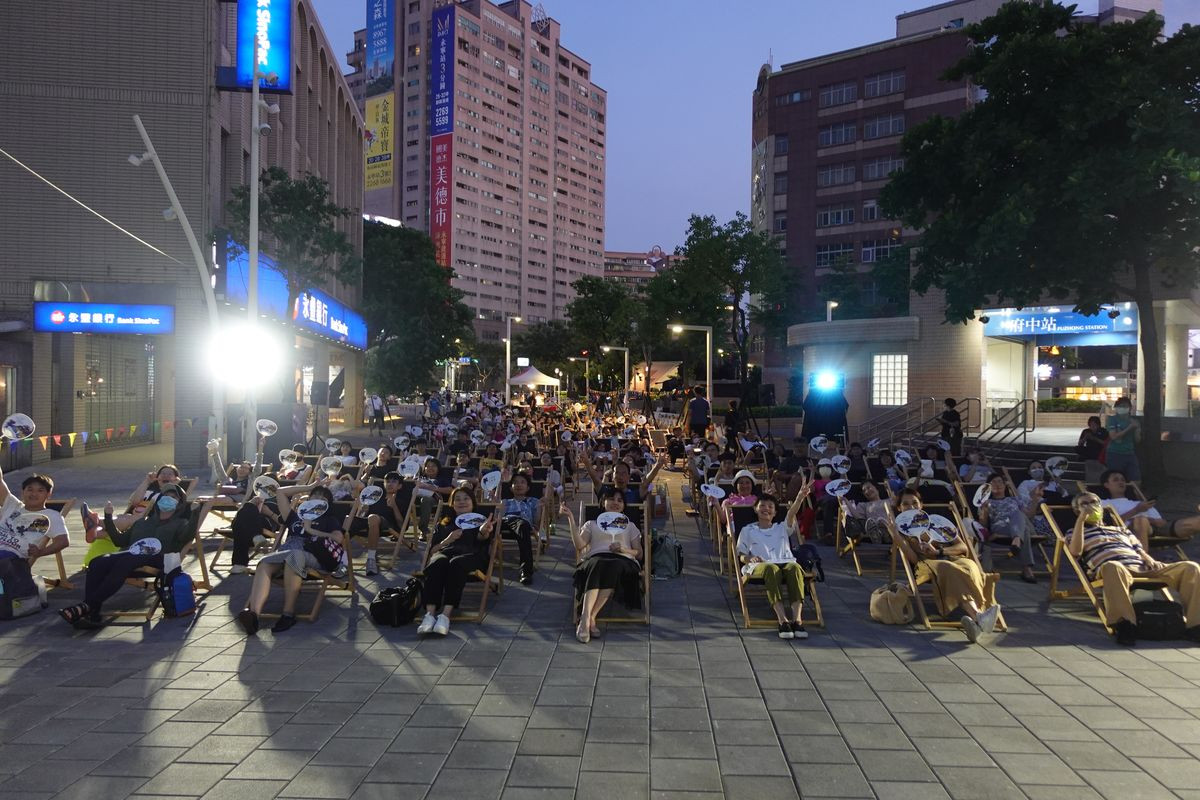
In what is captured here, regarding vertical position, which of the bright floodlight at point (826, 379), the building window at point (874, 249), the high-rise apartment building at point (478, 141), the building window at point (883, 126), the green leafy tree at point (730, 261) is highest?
the high-rise apartment building at point (478, 141)

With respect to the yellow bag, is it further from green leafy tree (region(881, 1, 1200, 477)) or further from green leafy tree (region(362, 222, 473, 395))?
green leafy tree (region(362, 222, 473, 395))

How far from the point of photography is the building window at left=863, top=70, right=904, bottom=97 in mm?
57688

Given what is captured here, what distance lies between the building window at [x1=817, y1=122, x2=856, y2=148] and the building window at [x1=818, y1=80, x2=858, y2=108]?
5.07 ft

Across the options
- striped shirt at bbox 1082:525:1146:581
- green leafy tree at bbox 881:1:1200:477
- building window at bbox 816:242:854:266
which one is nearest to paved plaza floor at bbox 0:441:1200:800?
striped shirt at bbox 1082:525:1146:581

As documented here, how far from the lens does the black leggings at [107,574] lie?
6625mm

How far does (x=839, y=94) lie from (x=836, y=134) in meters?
2.78

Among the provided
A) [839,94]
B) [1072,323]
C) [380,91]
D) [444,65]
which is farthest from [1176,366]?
[380,91]

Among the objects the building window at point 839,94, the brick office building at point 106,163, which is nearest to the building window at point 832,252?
the building window at point 839,94

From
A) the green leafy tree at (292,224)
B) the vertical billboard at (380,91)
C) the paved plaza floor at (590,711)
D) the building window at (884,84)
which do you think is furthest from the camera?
the vertical billboard at (380,91)

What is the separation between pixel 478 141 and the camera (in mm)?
134750

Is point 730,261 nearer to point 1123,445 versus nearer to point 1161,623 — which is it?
point 1123,445

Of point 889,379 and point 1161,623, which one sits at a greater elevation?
point 889,379

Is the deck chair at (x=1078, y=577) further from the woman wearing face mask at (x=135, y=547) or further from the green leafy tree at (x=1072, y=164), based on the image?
the woman wearing face mask at (x=135, y=547)

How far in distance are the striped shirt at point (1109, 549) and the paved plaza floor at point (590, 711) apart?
1.68 feet
